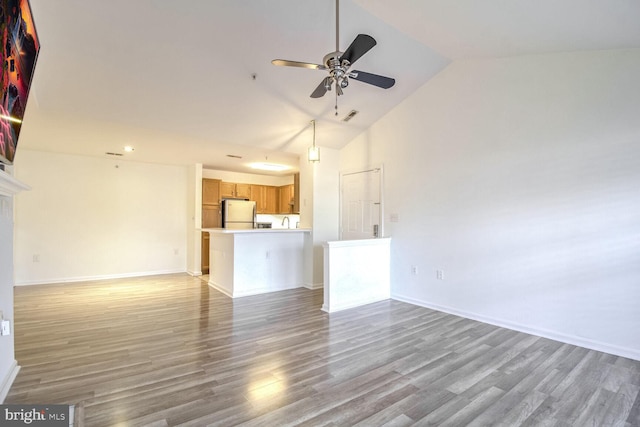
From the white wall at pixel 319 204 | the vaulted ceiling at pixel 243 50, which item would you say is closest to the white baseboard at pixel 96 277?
the vaulted ceiling at pixel 243 50

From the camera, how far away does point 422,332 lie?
10.9 feet

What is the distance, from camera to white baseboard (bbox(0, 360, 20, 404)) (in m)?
2.04

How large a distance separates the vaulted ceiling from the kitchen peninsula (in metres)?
1.63

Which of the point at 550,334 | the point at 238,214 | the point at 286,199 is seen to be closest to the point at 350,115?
the point at 550,334

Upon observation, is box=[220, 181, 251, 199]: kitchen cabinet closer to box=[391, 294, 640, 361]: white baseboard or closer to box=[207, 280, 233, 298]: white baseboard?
box=[207, 280, 233, 298]: white baseboard

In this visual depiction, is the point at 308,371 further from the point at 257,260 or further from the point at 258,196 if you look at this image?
the point at 258,196

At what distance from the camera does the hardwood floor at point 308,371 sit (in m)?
1.93

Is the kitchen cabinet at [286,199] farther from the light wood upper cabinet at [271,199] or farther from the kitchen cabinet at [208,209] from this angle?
the kitchen cabinet at [208,209]

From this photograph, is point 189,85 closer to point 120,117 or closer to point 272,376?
point 120,117

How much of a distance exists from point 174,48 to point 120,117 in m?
1.42

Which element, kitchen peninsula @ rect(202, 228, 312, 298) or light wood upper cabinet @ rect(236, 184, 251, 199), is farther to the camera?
light wood upper cabinet @ rect(236, 184, 251, 199)

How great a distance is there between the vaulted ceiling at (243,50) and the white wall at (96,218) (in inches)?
50.2

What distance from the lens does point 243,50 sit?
325cm

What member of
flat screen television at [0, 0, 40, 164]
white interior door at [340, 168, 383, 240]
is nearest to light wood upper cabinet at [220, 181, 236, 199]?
white interior door at [340, 168, 383, 240]
